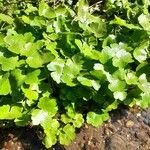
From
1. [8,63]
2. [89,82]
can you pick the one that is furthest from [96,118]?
[8,63]

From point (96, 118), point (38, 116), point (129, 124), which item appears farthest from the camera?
point (129, 124)

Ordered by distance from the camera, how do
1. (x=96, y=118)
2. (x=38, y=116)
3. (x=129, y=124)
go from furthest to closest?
(x=129, y=124) → (x=96, y=118) → (x=38, y=116)

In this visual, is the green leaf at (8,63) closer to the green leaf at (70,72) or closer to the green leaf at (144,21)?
the green leaf at (70,72)

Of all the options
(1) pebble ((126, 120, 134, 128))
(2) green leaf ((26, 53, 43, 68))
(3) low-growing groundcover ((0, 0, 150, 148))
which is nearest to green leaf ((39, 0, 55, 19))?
(3) low-growing groundcover ((0, 0, 150, 148))

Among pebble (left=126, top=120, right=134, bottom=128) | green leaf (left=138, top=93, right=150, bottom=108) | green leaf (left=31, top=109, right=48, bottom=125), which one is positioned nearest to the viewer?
green leaf (left=31, top=109, right=48, bottom=125)

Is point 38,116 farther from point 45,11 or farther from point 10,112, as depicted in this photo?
point 45,11

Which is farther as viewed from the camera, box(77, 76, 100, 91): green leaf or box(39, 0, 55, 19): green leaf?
box(39, 0, 55, 19): green leaf

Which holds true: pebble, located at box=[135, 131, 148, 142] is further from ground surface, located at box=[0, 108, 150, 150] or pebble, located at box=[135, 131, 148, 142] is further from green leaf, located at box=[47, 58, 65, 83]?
green leaf, located at box=[47, 58, 65, 83]
